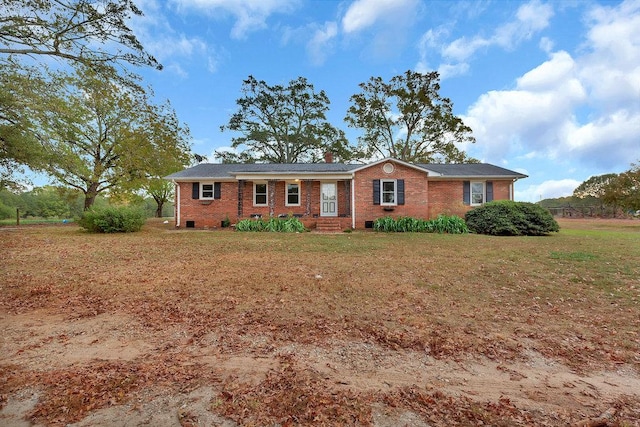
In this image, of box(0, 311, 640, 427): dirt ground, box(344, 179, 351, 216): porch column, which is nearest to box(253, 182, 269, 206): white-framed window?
box(344, 179, 351, 216): porch column

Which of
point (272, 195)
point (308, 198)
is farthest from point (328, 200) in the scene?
point (272, 195)

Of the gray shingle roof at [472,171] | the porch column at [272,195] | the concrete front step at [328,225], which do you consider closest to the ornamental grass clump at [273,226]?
the concrete front step at [328,225]

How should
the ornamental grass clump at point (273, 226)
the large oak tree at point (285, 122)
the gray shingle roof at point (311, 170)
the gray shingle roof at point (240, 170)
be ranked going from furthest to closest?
1. the large oak tree at point (285, 122)
2. the gray shingle roof at point (240, 170)
3. the gray shingle roof at point (311, 170)
4. the ornamental grass clump at point (273, 226)

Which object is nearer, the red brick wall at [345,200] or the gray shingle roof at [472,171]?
the red brick wall at [345,200]

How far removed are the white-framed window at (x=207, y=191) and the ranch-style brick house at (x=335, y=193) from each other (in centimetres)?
1

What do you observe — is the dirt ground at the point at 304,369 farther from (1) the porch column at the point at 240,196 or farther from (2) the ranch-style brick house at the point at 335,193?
(2) the ranch-style brick house at the point at 335,193

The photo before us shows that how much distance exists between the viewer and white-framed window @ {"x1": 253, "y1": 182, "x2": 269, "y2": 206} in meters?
17.6

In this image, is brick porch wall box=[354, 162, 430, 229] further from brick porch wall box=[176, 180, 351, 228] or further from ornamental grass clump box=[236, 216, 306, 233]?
ornamental grass clump box=[236, 216, 306, 233]

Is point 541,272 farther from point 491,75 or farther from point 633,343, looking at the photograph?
point 491,75

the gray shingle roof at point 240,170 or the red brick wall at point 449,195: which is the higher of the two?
the gray shingle roof at point 240,170

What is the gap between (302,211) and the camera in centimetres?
1744

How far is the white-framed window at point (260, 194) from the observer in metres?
17.6

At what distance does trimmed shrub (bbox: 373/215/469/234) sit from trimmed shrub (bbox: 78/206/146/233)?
12334 millimetres

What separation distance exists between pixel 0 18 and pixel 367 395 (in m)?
11.8
